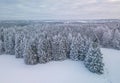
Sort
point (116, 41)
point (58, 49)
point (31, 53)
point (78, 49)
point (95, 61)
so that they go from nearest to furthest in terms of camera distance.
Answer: point (95, 61), point (31, 53), point (78, 49), point (58, 49), point (116, 41)

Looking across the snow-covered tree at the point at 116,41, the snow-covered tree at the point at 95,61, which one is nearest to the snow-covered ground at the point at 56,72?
the snow-covered tree at the point at 95,61

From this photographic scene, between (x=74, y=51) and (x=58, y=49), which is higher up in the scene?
(x=58, y=49)

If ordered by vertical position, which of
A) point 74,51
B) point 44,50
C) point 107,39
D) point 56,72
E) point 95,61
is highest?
point 107,39

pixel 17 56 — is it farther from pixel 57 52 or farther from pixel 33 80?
pixel 33 80

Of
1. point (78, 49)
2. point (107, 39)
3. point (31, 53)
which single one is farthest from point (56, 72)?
point (107, 39)

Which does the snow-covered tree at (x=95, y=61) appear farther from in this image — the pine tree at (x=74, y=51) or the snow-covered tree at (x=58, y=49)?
the snow-covered tree at (x=58, y=49)

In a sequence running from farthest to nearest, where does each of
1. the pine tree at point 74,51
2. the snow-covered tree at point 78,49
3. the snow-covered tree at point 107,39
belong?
the snow-covered tree at point 107,39 → the pine tree at point 74,51 → the snow-covered tree at point 78,49

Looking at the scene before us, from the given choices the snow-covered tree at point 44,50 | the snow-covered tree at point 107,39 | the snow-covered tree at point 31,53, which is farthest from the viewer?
the snow-covered tree at point 107,39

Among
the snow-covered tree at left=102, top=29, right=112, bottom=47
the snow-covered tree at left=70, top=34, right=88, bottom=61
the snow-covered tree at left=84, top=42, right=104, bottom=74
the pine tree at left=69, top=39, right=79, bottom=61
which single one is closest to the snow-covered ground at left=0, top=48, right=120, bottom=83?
the snow-covered tree at left=84, top=42, right=104, bottom=74

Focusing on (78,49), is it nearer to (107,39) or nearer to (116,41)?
(116,41)

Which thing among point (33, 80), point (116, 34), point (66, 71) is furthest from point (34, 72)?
point (116, 34)
